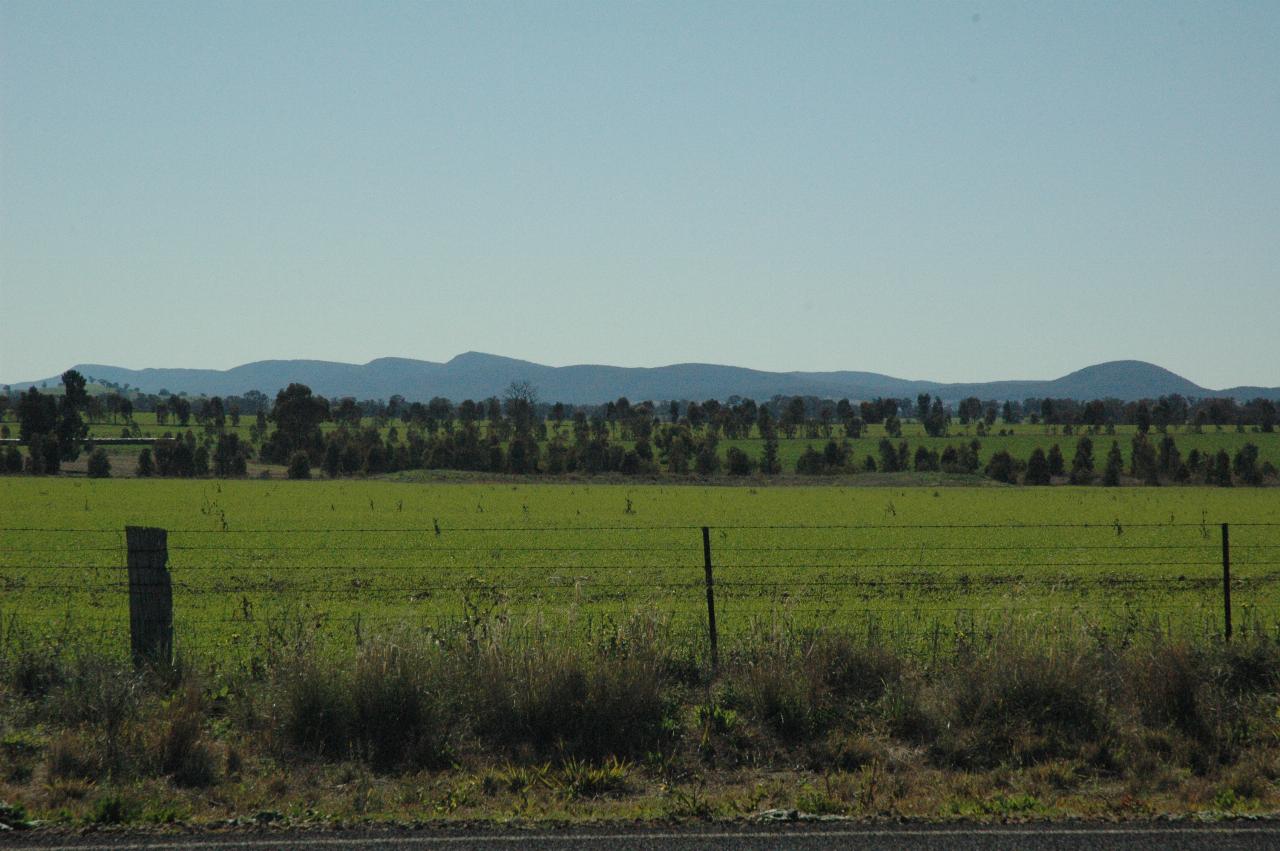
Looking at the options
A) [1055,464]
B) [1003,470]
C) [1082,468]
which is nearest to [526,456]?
[1003,470]

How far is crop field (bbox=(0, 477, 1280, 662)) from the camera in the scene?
14.6 meters

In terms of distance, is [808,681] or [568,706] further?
[808,681]

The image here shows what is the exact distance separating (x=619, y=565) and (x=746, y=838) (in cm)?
1943

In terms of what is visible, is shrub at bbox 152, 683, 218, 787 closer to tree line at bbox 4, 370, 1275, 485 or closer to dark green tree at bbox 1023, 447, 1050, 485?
tree line at bbox 4, 370, 1275, 485

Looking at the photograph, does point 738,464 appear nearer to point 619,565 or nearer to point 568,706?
point 619,565

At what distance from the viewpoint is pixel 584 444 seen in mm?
114312

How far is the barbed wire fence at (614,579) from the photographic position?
498 inches

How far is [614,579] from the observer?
2452cm

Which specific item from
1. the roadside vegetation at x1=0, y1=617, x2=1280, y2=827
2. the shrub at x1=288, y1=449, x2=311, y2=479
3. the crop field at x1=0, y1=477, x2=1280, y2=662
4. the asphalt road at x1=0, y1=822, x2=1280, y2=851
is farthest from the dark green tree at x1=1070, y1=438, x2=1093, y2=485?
the asphalt road at x1=0, y1=822, x2=1280, y2=851

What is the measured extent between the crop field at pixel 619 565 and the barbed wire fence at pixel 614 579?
11 cm

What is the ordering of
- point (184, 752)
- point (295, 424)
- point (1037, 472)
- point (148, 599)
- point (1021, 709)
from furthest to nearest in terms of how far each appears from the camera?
point (295, 424)
point (1037, 472)
point (148, 599)
point (1021, 709)
point (184, 752)

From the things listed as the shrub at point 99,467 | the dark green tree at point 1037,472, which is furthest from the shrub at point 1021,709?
the dark green tree at point 1037,472

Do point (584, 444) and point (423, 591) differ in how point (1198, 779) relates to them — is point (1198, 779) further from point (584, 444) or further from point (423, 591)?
point (584, 444)

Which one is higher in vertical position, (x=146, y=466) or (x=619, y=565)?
(x=146, y=466)
